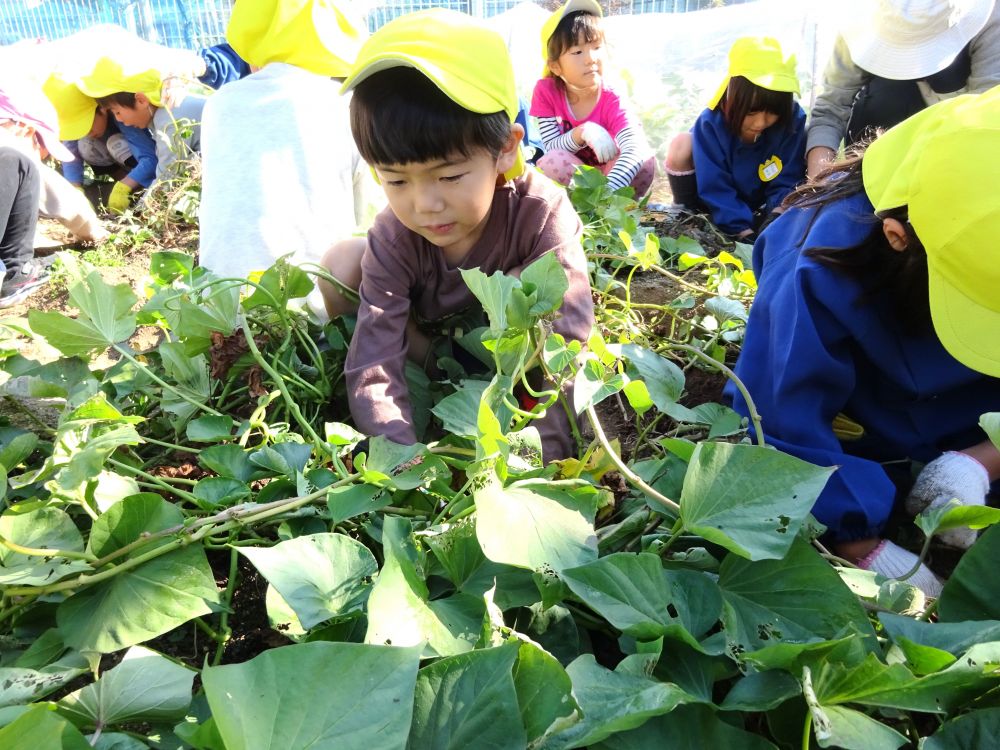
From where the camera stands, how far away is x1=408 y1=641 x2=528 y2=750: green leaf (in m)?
0.46

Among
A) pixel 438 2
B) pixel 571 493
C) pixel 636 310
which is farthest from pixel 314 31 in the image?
pixel 438 2

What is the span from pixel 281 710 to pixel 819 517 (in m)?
0.71

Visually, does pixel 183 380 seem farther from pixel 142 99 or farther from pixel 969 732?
pixel 142 99

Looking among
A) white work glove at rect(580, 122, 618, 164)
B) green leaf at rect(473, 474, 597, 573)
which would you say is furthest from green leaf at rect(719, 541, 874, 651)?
white work glove at rect(580, 122, 618, 164)

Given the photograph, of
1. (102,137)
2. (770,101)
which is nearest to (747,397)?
(770,101)

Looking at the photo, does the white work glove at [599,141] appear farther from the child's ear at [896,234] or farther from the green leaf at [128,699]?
the green leaf at [128,699]

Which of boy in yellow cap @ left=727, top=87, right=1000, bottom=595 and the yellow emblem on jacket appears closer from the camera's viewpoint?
boy in yellow cap @ left=727, top=87, right=1000, bottom=595

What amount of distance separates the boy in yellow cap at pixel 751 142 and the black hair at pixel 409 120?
1587mm

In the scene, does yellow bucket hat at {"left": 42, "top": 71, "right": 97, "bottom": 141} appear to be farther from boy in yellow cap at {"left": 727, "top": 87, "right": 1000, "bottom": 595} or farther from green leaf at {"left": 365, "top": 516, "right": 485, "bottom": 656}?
green leaf at {"left": 365, "top": 516, "right": 485, "bottom": 656}

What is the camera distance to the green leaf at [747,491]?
598mm

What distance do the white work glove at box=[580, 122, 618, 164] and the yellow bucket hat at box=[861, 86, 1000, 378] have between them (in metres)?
2.06

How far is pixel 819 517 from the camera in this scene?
92cm

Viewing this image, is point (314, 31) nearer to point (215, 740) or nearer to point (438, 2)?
point (215, 740)

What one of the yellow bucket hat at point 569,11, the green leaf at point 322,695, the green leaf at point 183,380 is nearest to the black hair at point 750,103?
the yellow bucket hat at point 569,11
